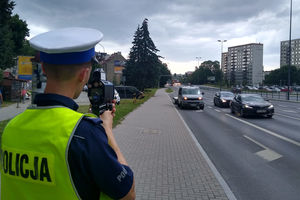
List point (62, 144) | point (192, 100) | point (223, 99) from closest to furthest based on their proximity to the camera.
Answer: point (62, 144)
point (192, 100)
point (223, 99)

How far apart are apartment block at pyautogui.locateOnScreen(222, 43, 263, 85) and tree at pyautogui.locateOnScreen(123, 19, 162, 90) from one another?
94.9 m

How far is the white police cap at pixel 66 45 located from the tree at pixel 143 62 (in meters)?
47.6

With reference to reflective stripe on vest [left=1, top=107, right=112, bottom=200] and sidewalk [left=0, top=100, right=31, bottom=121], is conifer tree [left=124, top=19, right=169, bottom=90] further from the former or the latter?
reflective stripe on vest [left=1, top=107, right=112, bottom=200]

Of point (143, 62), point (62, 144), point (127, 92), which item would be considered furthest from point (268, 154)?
point (143, 62)

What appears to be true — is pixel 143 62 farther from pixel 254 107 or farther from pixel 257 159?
pixel 257 159

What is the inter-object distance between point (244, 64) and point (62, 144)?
18279 cm

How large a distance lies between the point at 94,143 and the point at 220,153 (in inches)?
283

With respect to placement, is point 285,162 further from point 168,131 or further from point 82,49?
point 82,49

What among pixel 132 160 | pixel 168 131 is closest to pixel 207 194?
pixel 132 160

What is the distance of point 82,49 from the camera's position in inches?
56.6

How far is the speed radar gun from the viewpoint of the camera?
A: 1854 millimetres

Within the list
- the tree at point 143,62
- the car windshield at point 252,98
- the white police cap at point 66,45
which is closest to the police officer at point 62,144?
the white police cap at point 66,45

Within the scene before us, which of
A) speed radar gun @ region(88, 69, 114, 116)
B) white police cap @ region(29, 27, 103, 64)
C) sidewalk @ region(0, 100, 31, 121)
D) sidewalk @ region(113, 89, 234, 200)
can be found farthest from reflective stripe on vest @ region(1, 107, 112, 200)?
sidewalk @ region(0, 100, 31, 121)

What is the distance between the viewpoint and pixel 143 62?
50188mm
